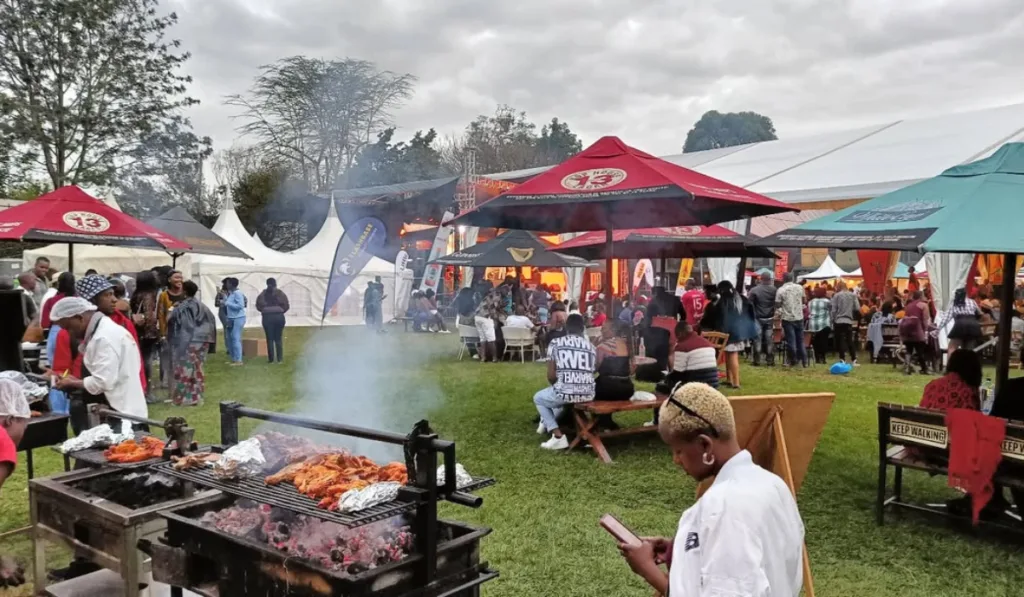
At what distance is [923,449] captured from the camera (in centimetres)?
495

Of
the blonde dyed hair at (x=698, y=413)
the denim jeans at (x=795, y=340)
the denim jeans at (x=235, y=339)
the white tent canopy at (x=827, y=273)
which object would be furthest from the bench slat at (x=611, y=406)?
the white tent canopy at (x=827, y=273)

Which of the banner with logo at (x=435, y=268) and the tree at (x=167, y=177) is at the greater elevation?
the tree at (x=167, y=177)

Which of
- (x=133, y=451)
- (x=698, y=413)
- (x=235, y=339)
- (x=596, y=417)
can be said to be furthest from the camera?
(x=235, y=339)

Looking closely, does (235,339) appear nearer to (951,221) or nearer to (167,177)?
(167,177)

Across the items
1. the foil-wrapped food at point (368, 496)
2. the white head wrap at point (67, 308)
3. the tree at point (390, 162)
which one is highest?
the tree at point (390, 162)

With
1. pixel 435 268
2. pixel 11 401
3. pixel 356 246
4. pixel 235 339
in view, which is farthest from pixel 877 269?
pixel 11 401

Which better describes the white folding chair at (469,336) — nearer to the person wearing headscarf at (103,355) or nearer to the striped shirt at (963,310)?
the striped shirt at (963,310)

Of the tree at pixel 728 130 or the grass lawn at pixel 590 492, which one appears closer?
the grass lawn at pixel 590 492

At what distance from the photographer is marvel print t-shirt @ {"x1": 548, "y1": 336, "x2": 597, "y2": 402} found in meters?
7.02

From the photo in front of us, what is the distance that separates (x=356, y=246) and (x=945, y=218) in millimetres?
7090

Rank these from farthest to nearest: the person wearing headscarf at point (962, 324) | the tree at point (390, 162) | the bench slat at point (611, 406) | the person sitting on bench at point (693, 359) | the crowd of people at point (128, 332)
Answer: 1. the tree at point (390, 162)
2. the person sitting on bench at point (693, 359)
3. the bench slat at point (611, 406)
4. the person wearing headscarf at point (962, 324)
5. the crowd of people at point (128, 332)

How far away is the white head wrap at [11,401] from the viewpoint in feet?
11.2

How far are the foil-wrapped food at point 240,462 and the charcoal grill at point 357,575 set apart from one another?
50 millimetres

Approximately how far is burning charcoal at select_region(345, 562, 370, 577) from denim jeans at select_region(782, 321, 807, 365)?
488 inches
